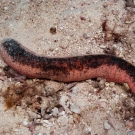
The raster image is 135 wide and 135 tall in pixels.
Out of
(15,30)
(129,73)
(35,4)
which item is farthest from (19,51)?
(129,73)

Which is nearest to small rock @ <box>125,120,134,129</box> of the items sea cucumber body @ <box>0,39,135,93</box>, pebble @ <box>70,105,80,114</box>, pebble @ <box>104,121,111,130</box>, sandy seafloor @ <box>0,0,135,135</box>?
sandy seafloor @ <box>0,0,135,135</box>

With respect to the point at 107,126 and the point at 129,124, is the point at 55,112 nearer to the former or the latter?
the point at 107,126

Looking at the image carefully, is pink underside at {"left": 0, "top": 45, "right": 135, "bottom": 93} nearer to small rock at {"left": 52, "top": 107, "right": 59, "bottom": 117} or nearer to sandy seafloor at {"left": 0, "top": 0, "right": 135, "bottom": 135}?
sandy seafloor at {"left": 0, "top": 0, "right": 135, "bottom": 135}

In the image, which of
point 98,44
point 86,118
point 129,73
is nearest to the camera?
point 86,118

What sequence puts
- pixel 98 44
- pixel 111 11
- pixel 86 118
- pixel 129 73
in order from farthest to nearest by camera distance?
pixel 111 11
pixel 98 44
pixel 129 73
pixel 86 118

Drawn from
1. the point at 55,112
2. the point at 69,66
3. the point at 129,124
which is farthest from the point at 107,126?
the point at 69,66

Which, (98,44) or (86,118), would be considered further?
(98,44)

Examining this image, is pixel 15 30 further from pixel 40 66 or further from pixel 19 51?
pixel 40 66

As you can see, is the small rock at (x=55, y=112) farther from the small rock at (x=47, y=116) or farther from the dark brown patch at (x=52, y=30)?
the dark brown patch at (x=52, y=30)
